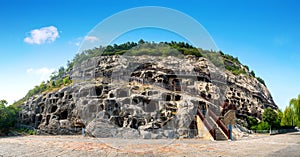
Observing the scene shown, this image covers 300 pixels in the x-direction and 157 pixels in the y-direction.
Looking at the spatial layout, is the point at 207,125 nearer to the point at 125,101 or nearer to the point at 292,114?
the point at 125,101

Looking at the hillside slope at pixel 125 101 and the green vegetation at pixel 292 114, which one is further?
the green vegetation at pixel 292 114

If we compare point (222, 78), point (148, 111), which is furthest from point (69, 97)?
point (222, 78)

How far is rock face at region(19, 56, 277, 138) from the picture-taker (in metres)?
17.2

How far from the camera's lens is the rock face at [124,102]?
1723 cm

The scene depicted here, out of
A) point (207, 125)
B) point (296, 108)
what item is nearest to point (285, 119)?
point (296, 108)

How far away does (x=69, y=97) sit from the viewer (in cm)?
2367

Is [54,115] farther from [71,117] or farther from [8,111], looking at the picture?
[8,111]

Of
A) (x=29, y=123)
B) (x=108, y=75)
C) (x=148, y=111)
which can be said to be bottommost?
(x=29, y=123)

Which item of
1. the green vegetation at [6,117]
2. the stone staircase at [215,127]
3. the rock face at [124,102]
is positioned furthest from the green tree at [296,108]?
the green vegetation at [6,117]

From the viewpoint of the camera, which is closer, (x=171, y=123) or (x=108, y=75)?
(x=171, y=123)

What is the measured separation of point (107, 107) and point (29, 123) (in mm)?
9238

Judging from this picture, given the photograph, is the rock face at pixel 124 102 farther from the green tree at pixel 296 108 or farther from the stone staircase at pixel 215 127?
the green tree at pixel 296 108

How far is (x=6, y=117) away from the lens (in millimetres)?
20812

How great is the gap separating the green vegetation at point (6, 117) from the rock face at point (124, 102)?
1.60 metres
